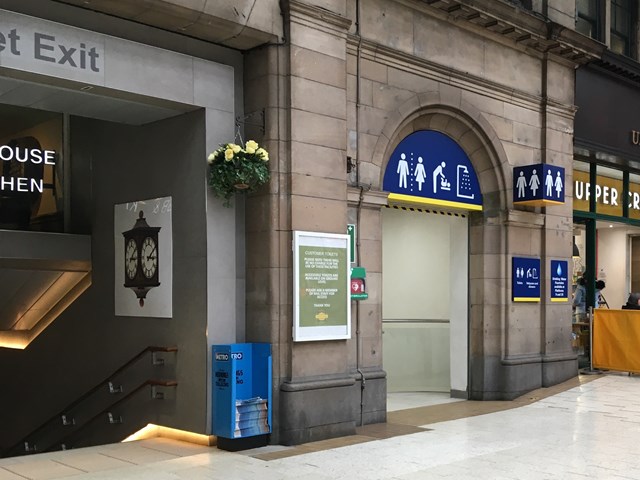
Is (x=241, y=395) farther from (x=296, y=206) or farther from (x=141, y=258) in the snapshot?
(x=141, y=258)

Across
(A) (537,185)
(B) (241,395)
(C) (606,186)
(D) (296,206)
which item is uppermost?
(C) (606,186)

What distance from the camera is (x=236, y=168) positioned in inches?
364

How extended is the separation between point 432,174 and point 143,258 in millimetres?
4764

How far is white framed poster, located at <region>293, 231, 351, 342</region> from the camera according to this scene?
967 cm

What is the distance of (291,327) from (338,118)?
2784 mm

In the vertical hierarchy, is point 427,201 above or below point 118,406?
above

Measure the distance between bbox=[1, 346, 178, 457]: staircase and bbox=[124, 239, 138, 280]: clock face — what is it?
3.79 feet

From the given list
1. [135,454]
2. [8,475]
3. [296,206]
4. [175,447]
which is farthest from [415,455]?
[8,475]

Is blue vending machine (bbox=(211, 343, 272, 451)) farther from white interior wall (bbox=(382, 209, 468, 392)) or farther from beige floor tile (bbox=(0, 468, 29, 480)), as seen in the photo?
white interior wall (bbox=(382, 209, 468, 392))

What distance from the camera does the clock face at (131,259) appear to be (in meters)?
10.8

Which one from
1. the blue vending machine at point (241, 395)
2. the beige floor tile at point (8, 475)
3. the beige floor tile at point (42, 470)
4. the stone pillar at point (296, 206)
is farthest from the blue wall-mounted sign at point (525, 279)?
the beige floor tile at point (8, 475)

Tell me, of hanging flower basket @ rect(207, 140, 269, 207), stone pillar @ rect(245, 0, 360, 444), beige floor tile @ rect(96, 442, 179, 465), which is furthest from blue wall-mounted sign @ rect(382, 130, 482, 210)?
beige floor tile @ rect(96, 442, 179, 465)

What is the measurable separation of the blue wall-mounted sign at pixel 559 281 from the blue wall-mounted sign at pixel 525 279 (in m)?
0.42

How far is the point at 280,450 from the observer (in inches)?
361
